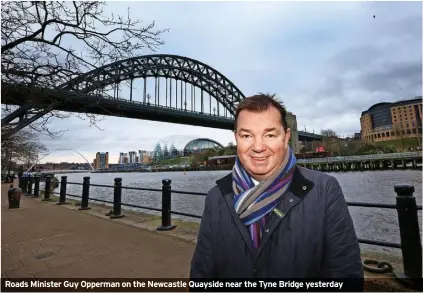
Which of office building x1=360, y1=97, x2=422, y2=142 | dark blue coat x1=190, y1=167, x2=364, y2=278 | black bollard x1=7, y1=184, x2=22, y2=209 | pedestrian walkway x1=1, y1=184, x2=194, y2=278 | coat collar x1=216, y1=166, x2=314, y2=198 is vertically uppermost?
office building x1=360, y1=97, x2=422, y2=142

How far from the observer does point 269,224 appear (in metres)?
1.33

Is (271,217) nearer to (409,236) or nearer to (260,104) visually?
(260,104)

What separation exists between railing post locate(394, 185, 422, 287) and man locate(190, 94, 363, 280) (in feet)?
5.31

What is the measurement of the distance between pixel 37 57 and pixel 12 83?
2.26ft

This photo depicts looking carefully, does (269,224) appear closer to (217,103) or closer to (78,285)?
(78,285)

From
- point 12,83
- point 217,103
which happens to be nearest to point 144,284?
point 12,83

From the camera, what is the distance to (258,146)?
4.59 feet

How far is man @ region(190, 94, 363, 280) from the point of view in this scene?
1.28 metres

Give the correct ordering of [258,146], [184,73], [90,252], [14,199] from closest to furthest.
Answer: [258,146] → [90,252] → [14,199] → [184,73]

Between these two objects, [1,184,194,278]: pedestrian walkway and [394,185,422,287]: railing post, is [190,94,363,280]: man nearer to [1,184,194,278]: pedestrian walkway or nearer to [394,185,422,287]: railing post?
[394,185,422,287]: railing post

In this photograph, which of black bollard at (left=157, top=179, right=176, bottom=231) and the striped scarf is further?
black bollard at (left=157, top=179, right=176, bottom=231)

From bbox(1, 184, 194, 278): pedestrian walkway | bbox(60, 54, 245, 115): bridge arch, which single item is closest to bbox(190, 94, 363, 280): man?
bbox(1, 184, 194, 278): pedestrian walkway

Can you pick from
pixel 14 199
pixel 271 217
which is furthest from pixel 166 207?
pixel 14 199

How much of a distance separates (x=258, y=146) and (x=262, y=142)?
0.03 m
